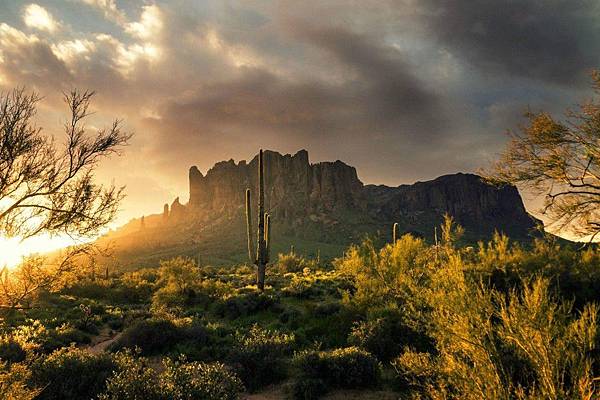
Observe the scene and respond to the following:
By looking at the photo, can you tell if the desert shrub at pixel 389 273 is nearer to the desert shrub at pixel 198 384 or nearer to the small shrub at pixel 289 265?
the desert shrub at pixel 198 384

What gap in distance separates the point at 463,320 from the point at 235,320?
12641 mm

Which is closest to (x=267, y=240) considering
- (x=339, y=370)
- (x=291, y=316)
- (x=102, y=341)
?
(x=291, y=316)

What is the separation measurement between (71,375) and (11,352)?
369 cm

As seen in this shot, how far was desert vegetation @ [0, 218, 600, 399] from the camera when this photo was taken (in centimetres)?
474

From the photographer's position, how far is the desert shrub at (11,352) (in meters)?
9.81

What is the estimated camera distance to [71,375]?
7914mm

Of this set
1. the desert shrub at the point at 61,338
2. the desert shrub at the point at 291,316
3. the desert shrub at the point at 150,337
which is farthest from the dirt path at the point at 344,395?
the desert shrub at the point at 61,338

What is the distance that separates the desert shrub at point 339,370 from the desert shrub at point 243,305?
27.3ft

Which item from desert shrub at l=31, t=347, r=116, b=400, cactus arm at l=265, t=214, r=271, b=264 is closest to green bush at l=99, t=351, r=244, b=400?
desert shrub at l=31, t=347, r=116, b=400

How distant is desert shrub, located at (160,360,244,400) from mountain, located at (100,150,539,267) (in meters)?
66.6

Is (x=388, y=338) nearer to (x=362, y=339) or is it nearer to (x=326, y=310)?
(x=362, y=339)

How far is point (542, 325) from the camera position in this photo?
4465 mm

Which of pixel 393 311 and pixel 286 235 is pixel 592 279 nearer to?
pixel 393 311

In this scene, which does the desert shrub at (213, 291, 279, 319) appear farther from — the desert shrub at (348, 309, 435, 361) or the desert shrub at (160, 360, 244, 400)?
the desert shrub at (160, 360, 244, 400)
